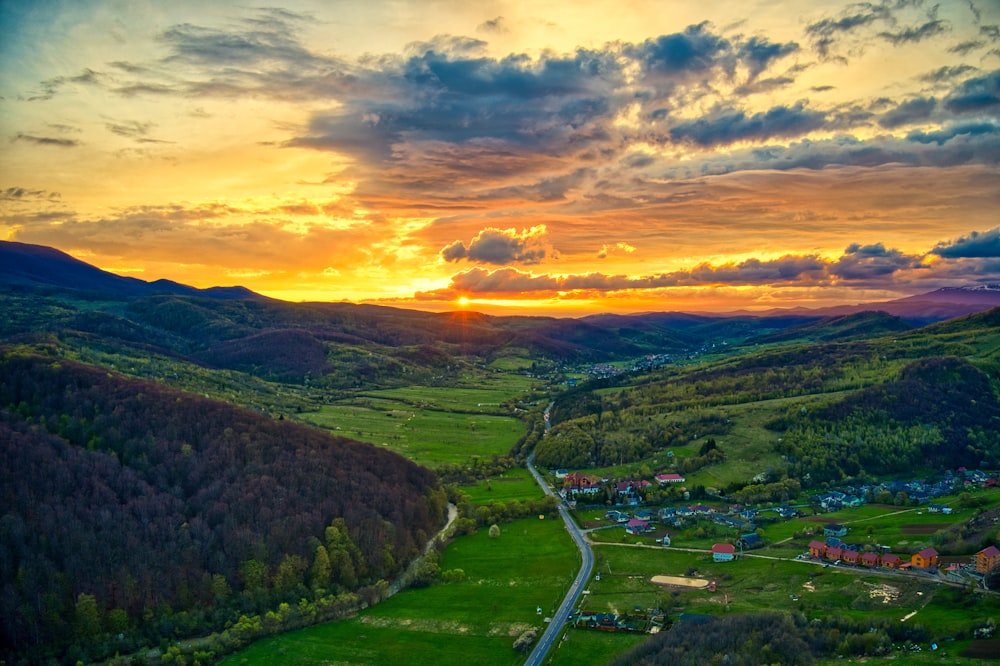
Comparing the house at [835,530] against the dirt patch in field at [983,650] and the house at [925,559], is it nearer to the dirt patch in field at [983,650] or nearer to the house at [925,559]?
the house at [925,559]

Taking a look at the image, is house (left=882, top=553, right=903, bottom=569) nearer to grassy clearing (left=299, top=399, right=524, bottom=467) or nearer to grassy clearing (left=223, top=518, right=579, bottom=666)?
grassy clearing (left=223, top=518, right=579, bottom=666)

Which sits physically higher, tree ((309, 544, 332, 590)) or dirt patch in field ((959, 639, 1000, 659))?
dirt patch in field ((959, 639, 1000, 659))

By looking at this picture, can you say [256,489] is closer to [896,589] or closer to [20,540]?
[20,540]

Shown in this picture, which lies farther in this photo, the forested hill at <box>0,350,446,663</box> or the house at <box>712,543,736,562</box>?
the house at <box>712,543,736,562</box>

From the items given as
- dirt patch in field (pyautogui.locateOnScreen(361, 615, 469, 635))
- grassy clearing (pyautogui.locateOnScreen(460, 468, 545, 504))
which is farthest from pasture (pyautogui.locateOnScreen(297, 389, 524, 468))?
dirt patch in field (pyautogui.locateOnScreen(361, 615, 469, 635))

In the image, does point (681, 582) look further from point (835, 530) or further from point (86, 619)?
point (86, 619)

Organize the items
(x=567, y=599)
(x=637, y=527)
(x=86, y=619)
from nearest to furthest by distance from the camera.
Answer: (x=86, y=619), (x=567, y=599), (x=637, y=527)

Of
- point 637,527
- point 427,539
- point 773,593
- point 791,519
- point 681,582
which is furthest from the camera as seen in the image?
point 791,519

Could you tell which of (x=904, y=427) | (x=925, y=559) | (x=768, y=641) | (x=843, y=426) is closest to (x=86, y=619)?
(x=768, y=641)

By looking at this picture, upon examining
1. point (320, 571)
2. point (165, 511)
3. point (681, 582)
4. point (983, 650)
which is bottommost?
point (681, 582)
